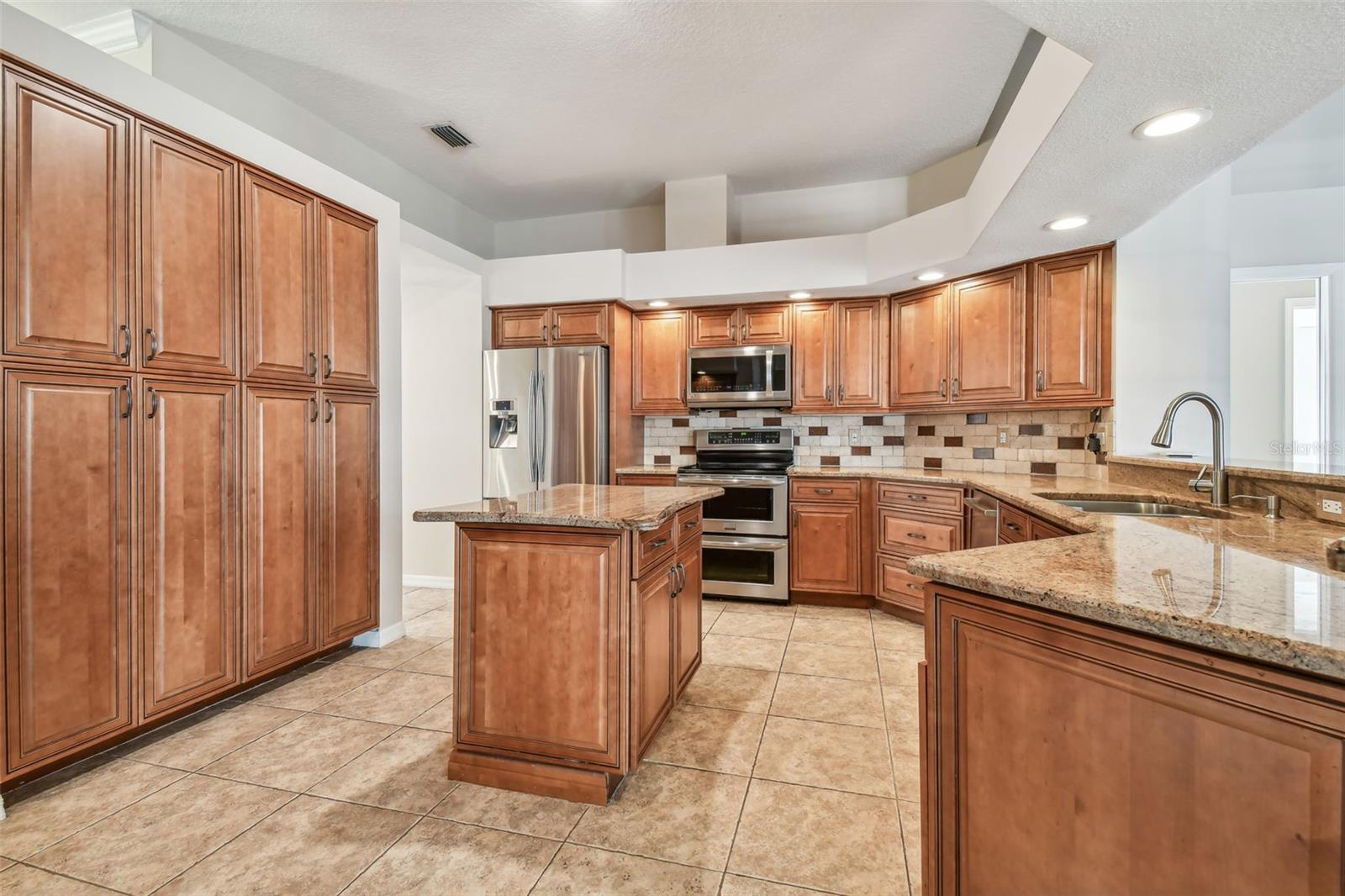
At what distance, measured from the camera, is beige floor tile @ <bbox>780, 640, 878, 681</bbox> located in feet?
8.98

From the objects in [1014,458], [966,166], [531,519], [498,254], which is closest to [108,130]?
[531,519]

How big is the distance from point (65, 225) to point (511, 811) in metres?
2.36

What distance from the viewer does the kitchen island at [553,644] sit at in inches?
69.3

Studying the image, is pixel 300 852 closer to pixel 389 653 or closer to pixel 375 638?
pixel 389 653

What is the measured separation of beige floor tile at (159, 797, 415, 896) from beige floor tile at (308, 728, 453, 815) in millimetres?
48

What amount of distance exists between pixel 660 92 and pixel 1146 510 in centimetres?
303

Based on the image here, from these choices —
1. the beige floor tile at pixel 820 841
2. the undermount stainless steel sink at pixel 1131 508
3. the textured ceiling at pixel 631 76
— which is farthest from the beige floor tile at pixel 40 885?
the undermount stainless steel sink at pixel 1131 508

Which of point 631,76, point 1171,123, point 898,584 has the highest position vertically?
point 631,76

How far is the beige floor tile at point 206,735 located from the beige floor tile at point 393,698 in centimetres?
19

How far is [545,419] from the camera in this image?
4.15 m

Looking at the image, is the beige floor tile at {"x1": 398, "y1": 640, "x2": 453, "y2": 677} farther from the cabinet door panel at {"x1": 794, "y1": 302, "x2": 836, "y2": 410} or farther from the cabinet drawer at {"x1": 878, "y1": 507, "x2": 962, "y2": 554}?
the cabinet door panel at {"x1": 794, "y1": 302, "x2": 836, "y2": 410}

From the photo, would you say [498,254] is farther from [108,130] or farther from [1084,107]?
[1084,107]

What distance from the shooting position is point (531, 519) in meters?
1.75

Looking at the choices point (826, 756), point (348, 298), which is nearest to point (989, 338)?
point (826, 756)
